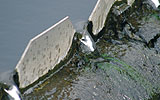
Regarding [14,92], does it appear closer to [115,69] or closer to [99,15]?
[115,69]

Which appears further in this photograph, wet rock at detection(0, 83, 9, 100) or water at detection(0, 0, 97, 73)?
water at detection(0, 0, 97, 73)

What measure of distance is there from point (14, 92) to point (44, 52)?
1.43ft

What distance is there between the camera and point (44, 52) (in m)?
2.65

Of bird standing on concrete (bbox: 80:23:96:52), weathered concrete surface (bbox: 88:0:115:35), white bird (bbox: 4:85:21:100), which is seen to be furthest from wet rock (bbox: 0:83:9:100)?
weathered concrete surface (bbox: 88:0:115:35)

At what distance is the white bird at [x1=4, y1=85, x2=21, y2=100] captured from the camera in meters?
2.33

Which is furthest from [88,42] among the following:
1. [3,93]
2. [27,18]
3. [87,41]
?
[3,93]

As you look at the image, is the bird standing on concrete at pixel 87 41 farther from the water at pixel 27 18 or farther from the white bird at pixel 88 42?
the water at pixel 27 18

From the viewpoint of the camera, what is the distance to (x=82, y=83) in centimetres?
262

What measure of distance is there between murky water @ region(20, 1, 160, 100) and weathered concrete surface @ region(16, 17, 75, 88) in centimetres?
8

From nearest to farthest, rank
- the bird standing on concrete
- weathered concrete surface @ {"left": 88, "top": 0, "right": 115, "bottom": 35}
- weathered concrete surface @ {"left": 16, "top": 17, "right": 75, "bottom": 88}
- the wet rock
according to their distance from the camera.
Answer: the wet rock < weathered concrete surface @ {"left": 16, "top": 17, "right": 75, "bottom": 88} < the bird standing on concrete < weathered concrete surface @ {"left": 88, "top": 0, "right": 115, "bottom": 35}

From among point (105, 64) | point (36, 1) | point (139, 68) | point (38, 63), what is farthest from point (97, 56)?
point (36, 1)

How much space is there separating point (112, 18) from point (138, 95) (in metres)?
1.07

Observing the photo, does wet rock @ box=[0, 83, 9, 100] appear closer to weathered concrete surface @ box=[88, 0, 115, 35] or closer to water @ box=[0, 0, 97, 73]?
water @ box=[0, 0, 97, 73]

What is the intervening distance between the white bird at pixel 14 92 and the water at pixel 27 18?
20.8 inches
